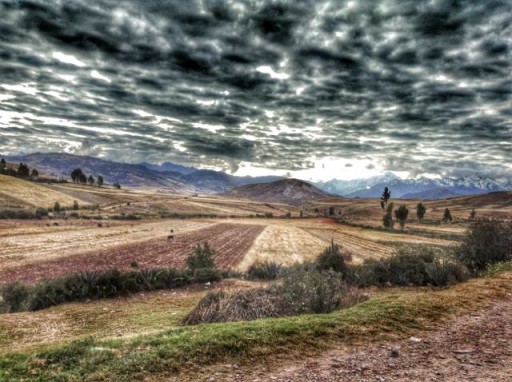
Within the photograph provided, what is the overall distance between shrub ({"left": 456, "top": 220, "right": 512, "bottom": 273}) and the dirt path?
15252 millimetres

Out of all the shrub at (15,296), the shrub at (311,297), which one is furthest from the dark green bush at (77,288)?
the shrub at (311,297)

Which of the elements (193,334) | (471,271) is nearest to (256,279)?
(471,271)

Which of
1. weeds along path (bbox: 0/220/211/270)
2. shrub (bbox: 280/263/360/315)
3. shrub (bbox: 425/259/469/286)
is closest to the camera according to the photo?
shrub (bbox: 280/263/360/315)

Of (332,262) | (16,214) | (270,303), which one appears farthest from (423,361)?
(16,214)

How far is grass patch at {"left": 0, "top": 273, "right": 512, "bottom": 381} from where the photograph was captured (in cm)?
783

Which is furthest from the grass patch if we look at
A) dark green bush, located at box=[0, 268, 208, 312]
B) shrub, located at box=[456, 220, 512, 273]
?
shrub, located at box=[456, 220, 512, 273]

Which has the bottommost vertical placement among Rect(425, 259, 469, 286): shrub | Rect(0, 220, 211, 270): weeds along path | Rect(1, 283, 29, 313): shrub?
Rect(0, 220, 211, 270): weeds along path

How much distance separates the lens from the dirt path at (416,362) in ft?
24.8

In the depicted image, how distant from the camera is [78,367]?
7.86 m

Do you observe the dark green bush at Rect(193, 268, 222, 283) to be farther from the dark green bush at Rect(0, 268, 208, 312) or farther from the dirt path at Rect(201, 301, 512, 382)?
the dirt path at Rect(201, 301, 512, 382)

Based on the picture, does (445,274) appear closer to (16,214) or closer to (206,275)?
(206,275)

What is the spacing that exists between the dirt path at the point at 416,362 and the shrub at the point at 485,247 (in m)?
15.3

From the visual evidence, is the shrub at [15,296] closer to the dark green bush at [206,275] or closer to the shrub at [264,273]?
the dark green bush at [206,275]

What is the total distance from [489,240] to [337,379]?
22.5 metres
